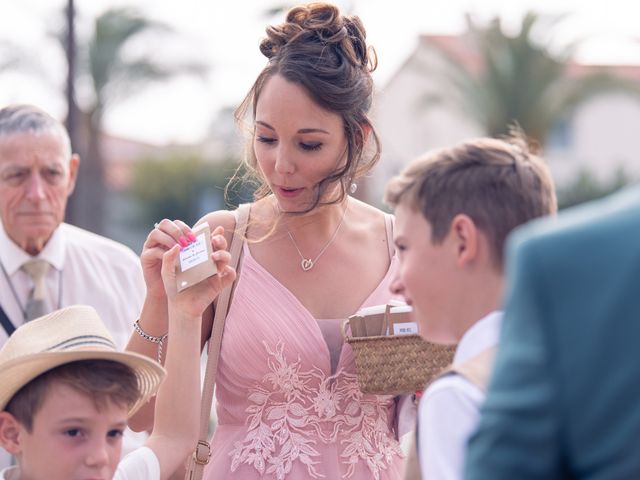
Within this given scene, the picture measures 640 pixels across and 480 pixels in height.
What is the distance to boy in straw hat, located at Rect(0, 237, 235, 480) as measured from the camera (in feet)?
10.5

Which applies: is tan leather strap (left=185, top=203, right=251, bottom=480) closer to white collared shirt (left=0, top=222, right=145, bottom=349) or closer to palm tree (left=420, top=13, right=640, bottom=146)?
white collared shirt (left=0, top=222, right=145, bottom=349)

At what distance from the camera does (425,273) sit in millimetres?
2518

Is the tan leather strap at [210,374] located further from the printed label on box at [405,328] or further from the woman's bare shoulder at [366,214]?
the printed label on box at [405,328]

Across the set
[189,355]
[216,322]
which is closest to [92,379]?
[189,355]

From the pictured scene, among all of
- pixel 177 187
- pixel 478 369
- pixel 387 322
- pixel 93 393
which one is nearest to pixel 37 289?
pixel 93 393

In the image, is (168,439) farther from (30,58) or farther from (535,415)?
(30,58)

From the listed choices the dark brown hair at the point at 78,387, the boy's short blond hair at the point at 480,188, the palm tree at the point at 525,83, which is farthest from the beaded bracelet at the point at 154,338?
the palm tree at the point at 525,83

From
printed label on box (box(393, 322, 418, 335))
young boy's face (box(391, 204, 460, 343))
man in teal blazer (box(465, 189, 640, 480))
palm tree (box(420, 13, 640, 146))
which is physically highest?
palm tree (box(420, 13, 640, 146))

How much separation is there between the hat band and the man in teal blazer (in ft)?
6.24

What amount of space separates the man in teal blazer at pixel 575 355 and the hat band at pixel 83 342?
1.90 metres

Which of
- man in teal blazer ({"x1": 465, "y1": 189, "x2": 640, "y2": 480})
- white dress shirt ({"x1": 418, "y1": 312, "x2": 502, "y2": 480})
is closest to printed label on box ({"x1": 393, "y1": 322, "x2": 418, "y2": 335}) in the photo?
white dress shirt ({"x1": 418, "y1": 312, "x2": 502, "y2": 480})

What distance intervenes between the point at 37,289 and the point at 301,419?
1930 millimetres

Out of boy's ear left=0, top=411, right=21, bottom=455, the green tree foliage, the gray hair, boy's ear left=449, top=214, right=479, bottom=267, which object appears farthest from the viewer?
the green tree foliage

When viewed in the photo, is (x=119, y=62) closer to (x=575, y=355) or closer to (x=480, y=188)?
(x=480, y=188)
